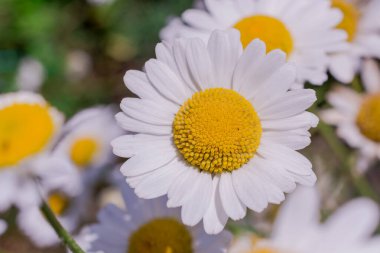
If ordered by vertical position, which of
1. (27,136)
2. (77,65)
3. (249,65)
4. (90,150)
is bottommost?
(77,65)

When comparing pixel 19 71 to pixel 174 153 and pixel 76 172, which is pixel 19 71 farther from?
pixel 174 153

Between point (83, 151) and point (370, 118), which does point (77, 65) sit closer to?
point (83, 151)

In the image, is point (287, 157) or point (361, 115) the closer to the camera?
point (287, 157)

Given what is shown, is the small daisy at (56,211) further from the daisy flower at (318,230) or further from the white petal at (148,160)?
the daisy flower at (318,230)

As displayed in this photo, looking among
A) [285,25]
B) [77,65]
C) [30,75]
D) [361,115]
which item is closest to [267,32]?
[285,25]

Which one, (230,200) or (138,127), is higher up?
(138,127)

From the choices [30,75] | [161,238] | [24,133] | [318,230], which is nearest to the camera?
[318,230]

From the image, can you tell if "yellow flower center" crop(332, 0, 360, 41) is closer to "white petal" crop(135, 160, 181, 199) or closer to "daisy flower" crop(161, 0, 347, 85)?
"daisy flower" crop(161, 0, 347, 85)
